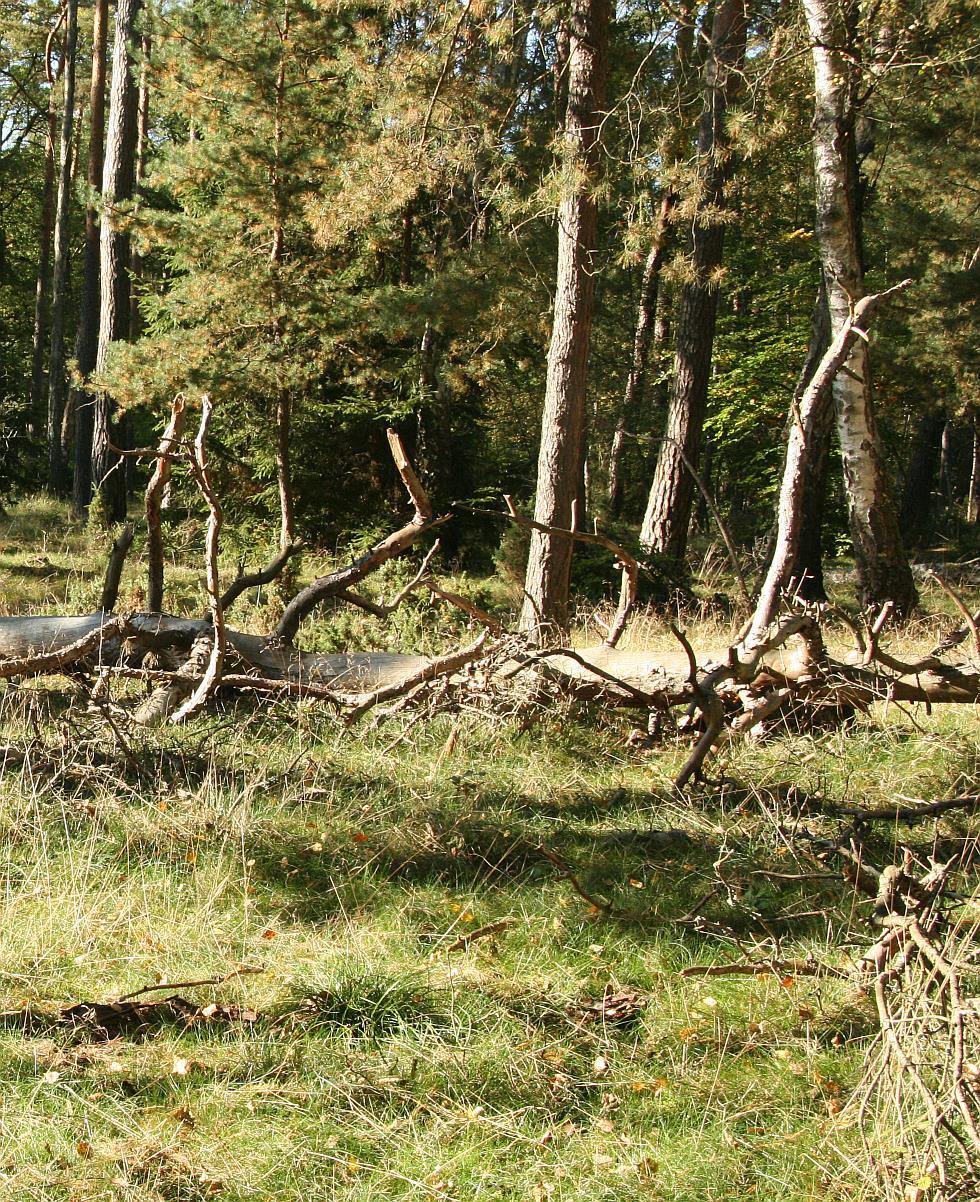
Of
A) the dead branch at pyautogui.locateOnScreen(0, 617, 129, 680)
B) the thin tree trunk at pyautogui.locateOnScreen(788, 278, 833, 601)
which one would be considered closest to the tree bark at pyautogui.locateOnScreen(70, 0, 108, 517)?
the thin tree trunk at pyautogui.locateOnScreen(788, 278, 833, 601)

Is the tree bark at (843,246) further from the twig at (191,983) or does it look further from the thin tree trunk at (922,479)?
the thin tree trunk at (922,479)

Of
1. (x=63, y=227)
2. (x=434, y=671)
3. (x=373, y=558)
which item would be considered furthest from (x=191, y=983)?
(x=63, y=227)

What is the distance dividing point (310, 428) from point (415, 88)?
5.84 meters

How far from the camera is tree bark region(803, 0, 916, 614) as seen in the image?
31.8ft

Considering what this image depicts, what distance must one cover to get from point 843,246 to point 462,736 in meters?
6.30

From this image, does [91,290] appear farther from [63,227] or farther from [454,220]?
[454,220]

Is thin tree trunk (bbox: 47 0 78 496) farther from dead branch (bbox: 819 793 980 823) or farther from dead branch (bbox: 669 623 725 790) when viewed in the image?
dead branch (bbox: 819 793 980 823)

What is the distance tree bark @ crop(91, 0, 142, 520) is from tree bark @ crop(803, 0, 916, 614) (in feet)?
36.6

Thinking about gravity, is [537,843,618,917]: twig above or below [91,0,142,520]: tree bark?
below

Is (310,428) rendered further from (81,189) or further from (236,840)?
(236,840)

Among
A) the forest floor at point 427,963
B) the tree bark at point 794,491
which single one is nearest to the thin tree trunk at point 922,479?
the tree bark at point 794,491

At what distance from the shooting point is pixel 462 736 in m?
6.26

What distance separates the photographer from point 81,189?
46.8ft

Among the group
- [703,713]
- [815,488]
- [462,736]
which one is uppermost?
[815,488]
